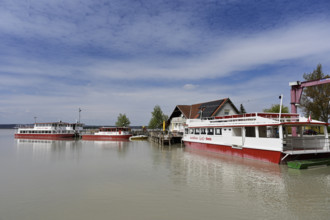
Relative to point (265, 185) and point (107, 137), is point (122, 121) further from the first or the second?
point (265, 185)

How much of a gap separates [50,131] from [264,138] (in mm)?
56666

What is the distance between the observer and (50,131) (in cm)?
5931

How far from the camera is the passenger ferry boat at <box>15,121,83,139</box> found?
192ft

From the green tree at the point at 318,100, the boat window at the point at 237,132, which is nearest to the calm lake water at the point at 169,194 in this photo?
the boat window at the point at 237,132

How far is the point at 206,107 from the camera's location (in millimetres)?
43188

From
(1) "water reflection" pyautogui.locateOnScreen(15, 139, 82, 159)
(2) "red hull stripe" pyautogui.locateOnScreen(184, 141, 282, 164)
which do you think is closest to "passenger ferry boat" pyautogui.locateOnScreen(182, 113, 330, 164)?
(2) "red hull stripe" pyautogui.locateOnScreen(184, 141, 282, 164)

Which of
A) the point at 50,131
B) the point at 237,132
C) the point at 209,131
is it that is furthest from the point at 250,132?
the point at 50,131

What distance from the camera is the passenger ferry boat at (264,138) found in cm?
1761

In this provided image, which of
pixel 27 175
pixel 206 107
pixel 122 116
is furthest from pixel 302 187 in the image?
pixel 122 116

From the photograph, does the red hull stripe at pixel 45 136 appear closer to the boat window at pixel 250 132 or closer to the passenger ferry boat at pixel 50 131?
the passenger ferry boat at pixel 50 131

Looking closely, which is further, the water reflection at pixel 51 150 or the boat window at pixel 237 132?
the water reflection at pixel 51 150

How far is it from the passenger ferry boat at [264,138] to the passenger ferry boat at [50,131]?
141 feet

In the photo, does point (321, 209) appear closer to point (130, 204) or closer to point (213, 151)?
point (130, 204)

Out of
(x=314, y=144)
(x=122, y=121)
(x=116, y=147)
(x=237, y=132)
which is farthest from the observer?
(x=122, y=121)
